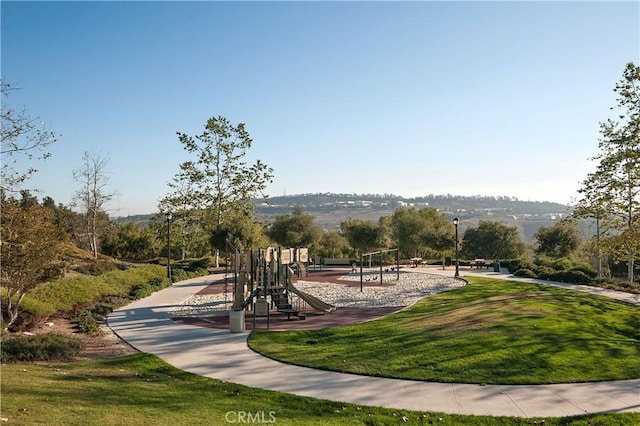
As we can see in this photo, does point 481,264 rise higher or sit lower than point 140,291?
lower

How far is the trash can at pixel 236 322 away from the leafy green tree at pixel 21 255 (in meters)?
6.59

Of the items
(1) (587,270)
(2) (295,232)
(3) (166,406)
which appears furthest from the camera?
(2) (295,232)

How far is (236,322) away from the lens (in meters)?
15.7

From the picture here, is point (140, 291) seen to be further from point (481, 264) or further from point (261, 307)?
point (481, 264)

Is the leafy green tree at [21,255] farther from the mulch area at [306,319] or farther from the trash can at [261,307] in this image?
the trash can at [261,307]

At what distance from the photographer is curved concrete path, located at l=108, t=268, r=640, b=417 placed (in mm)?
9070

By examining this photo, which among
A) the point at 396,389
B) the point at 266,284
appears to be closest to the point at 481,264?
the point at 266,284

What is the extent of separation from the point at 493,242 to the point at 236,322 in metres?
42.0

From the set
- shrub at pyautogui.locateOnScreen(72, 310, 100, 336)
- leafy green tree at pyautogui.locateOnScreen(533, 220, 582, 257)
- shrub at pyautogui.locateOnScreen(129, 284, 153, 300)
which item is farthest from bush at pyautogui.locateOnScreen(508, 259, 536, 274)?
shrub at pyautogui.locateOnScreen(72, 310, 100, 336)

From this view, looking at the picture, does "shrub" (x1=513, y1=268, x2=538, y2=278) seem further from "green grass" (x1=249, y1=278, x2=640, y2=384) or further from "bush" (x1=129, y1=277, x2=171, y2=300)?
"bush" (x1=129, y1=277, x2=171, y2=300)

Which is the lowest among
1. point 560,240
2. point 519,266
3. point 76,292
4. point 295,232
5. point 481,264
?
point 481,264

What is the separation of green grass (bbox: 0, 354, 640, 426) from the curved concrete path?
1.32 ft

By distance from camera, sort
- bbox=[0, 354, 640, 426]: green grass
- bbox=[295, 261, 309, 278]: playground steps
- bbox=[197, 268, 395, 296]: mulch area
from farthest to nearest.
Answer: bbox=[295, 261, 309, 278]: playground steps < bbox=[197, 268, 395, 296]: mulch area < bbox=[0, 354, 640, 426]: green grass

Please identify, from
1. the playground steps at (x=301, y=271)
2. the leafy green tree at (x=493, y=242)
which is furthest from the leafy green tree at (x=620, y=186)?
the leafy green tree at (x=493, y=242)
